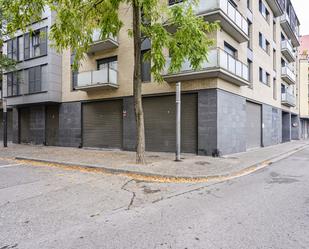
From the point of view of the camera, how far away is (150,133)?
14164 millimetres

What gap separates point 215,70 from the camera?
36.9ft

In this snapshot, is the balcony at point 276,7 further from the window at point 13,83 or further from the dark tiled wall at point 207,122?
the window at point 13,83

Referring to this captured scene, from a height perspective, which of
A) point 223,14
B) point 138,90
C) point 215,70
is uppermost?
point 223,14

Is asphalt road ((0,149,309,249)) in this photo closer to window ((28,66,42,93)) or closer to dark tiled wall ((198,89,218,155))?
dark tiled wall ((198,89,218,155))

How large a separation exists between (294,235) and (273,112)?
20.3m

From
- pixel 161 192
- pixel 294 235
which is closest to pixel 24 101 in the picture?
pixel 161 192

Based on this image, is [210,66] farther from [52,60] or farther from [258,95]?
[52,60]

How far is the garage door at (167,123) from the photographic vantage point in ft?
42.1

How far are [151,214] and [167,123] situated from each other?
30.6 feet

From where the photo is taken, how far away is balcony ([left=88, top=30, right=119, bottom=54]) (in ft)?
47.3

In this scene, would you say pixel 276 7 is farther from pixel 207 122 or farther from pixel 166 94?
pixel 207 122

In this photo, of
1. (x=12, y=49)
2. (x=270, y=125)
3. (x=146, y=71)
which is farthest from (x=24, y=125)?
(x=270, y=125)

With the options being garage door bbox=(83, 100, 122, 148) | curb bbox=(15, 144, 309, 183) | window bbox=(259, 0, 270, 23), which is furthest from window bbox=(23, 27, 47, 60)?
window bbox=(259, 0, 270, 23)

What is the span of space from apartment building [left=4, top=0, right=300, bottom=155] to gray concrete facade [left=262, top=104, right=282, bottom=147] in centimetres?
8
